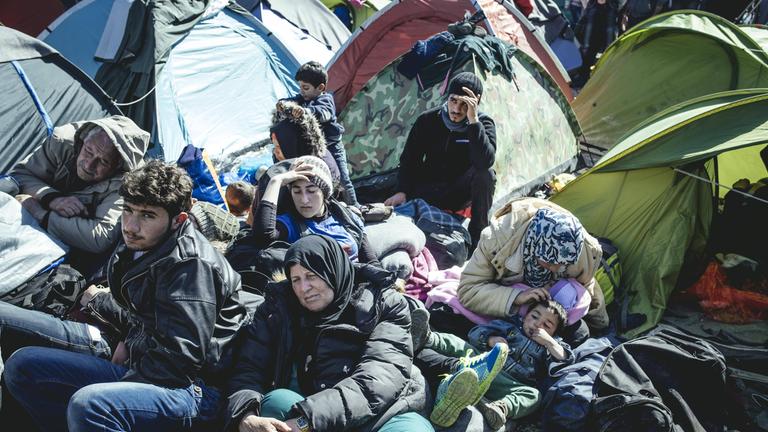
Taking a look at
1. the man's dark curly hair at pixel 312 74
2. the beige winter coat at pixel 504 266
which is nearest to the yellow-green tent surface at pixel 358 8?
the man's dark curly hair at pixel 312 74

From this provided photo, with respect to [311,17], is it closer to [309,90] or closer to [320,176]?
[309,90]

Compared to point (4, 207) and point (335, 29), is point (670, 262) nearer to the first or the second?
point (4, 207)

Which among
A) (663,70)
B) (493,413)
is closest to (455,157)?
(493,413)

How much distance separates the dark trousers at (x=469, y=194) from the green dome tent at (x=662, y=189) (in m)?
0.58

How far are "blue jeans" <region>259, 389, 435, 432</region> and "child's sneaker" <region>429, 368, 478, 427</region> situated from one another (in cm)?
14

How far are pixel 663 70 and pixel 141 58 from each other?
5.19 m

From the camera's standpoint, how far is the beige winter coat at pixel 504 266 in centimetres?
421

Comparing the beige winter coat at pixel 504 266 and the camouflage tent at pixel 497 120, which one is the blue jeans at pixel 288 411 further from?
the camouflage tent at pixel 497 120

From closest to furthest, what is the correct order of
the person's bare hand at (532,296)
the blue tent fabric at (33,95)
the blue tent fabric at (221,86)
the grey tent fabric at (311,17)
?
the person's bare hand at (532,296) → the blue tent fabric at (33,95) → the blue tent fabric at (221,86) → the grey tent fabric at (311,17)

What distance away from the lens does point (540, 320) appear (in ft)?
12.8

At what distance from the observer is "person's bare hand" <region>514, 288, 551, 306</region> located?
3994 millimetres

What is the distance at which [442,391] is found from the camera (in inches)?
132

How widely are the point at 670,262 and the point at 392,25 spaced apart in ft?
13.9

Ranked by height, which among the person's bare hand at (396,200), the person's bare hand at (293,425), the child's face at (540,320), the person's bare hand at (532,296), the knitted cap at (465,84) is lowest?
the child's face at (540,320)
